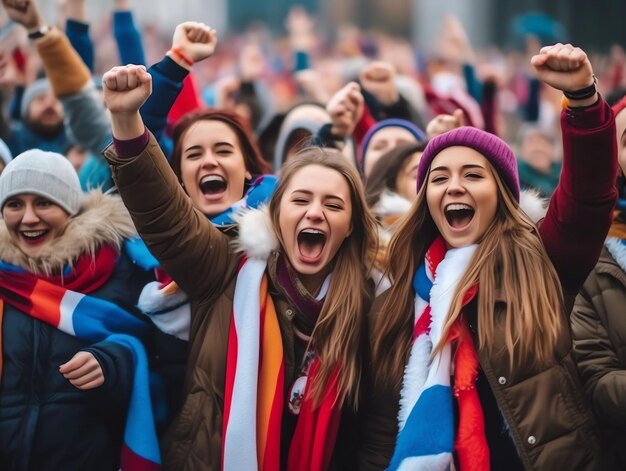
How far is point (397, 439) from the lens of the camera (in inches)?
130

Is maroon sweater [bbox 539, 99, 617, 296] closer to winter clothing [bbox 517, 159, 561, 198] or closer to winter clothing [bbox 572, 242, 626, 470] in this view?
winter clothing [bbox 572, 242, 626, 470]

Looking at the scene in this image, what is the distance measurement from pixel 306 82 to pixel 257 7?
2693cm

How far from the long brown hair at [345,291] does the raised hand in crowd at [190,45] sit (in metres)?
0.65

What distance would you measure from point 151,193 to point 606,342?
1.80m

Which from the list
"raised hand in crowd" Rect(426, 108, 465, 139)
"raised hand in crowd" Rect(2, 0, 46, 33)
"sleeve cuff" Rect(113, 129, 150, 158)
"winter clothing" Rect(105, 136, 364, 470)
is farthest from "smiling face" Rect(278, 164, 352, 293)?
"raised hand in crowd" Rect(2, 0, 46, 33)

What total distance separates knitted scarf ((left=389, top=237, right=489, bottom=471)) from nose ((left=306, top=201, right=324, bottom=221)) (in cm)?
48

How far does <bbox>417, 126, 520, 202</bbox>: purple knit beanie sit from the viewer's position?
347cm

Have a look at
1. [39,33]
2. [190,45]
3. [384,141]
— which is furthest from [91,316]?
[384,141]

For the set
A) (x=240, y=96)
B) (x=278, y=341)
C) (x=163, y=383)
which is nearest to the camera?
(x=278, y=341)

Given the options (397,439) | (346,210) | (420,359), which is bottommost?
(397,439)

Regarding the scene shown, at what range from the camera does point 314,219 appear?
3.63 metres

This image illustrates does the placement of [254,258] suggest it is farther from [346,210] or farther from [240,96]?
[240,96]

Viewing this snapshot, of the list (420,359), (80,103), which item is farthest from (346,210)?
(80,103)

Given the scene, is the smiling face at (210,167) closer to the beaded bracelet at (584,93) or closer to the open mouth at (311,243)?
the open mouth at (311,243)
